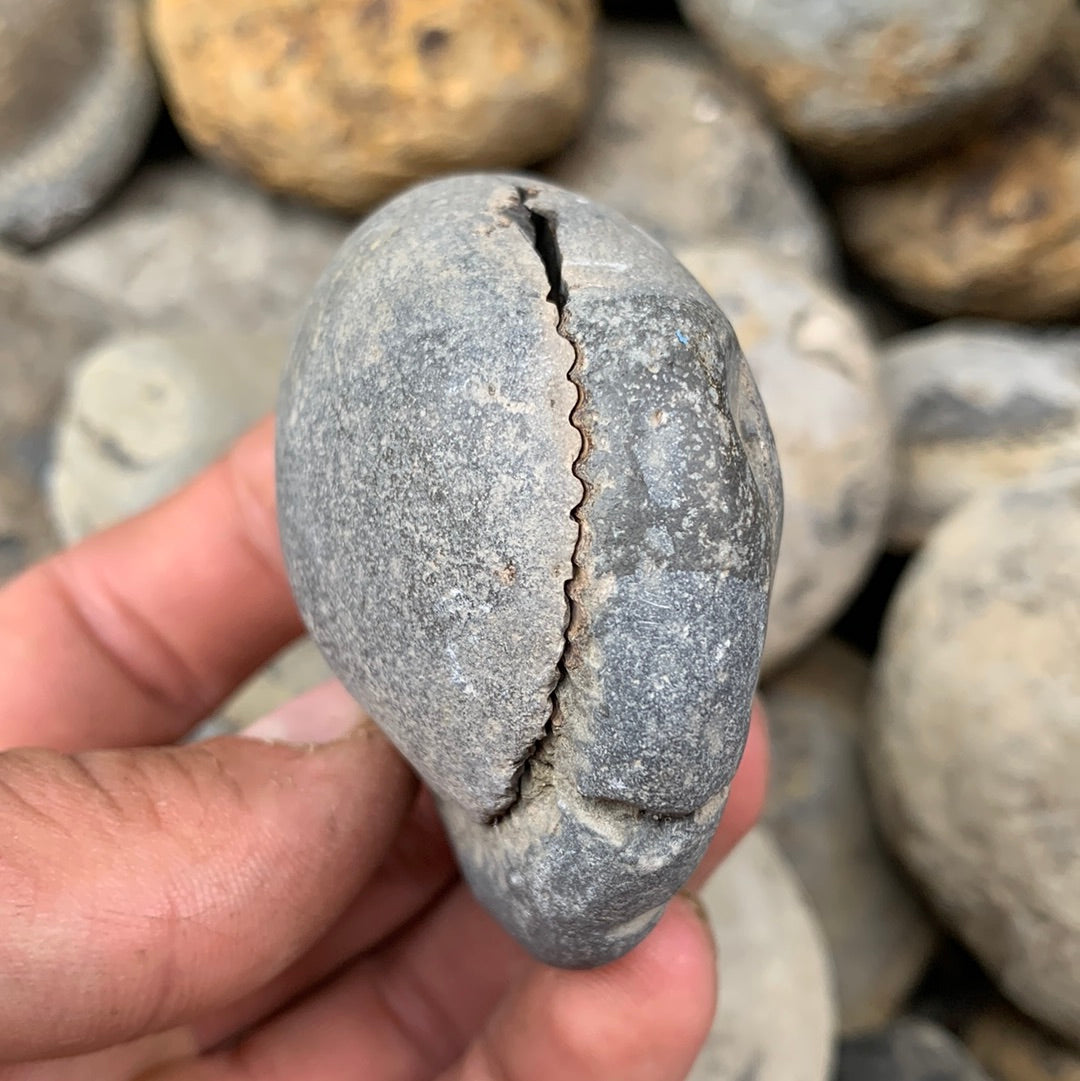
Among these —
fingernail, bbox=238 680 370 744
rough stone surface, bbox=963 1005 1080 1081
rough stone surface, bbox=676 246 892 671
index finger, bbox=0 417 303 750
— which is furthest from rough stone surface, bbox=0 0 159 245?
rough stone surface, bbox=963 1005 1080 1081

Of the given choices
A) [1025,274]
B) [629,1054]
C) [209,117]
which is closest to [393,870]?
[629,1054]

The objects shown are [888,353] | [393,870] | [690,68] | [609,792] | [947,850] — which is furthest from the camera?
[690,68]

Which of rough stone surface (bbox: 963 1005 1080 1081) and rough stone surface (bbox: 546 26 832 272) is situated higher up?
rough stone surface (bbox: 546 26 832 272)

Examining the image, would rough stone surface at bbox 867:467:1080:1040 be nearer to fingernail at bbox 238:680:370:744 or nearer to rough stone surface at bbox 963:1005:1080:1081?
rough stone surface at bbox 963:1005:1080:1081

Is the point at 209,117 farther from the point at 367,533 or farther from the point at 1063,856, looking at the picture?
the point at 1063,856

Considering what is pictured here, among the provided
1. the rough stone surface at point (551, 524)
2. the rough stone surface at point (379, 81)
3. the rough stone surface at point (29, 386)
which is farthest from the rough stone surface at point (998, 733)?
the rough stone surface at point (29, 386)
